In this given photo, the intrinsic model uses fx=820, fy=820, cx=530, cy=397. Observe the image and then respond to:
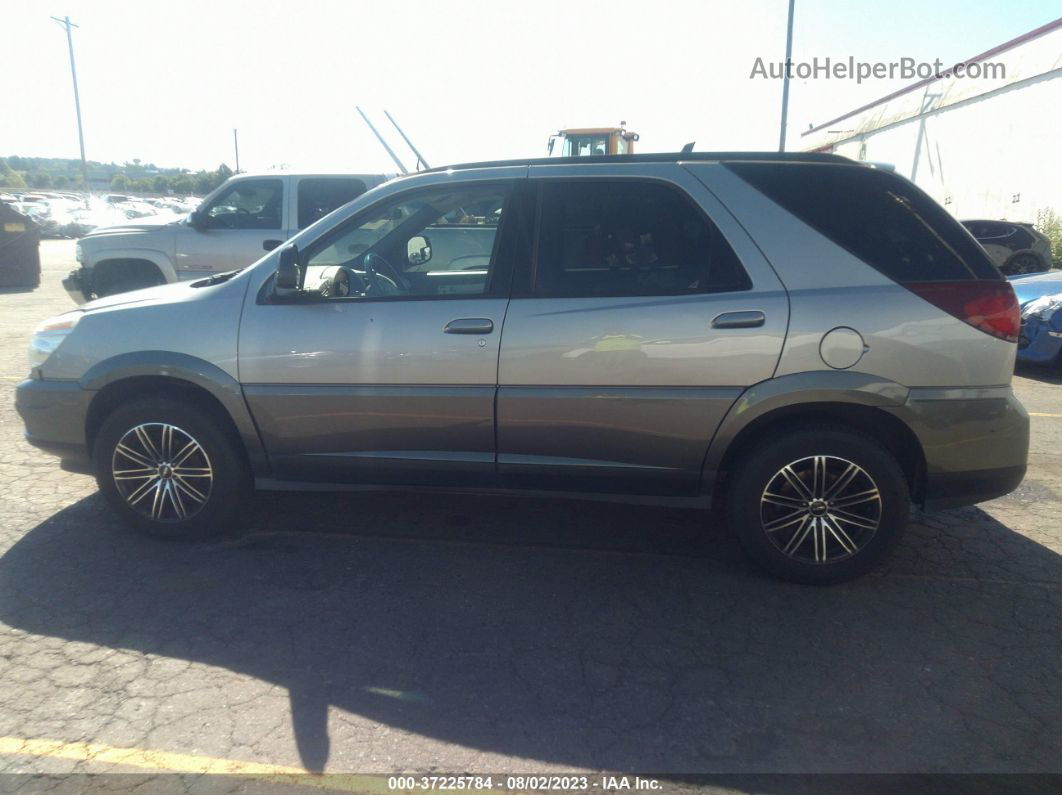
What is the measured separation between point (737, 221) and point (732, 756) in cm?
235

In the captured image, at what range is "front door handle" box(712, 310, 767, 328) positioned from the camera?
12.4 ft

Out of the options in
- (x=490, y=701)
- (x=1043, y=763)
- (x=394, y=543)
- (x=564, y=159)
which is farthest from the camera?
(x=394, y=543)

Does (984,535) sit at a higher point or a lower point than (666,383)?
lower

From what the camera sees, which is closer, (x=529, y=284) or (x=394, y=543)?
(x=529, y=284)

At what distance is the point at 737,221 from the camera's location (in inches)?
153

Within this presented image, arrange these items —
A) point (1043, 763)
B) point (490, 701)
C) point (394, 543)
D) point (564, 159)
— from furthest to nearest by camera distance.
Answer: point (394, 543) → point (564, 159) → point (490, 701) → point (1043, 763)

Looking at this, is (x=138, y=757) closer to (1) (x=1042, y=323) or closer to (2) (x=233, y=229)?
(2) (x=233, y=229)

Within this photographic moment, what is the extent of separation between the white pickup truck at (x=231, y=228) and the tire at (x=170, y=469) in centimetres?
483

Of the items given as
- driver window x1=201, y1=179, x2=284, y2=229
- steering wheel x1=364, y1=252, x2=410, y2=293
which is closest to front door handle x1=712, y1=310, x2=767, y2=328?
steering wheel x1=364, y1=252, x2=410, y2=293

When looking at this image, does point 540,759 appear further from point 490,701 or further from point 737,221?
point 737,221

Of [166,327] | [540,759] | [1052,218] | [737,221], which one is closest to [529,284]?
[737,221]

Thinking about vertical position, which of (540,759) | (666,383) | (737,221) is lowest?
(540,759)

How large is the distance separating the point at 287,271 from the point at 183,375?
2.62 feet

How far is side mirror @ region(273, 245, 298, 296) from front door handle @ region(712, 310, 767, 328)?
2.07 meters
